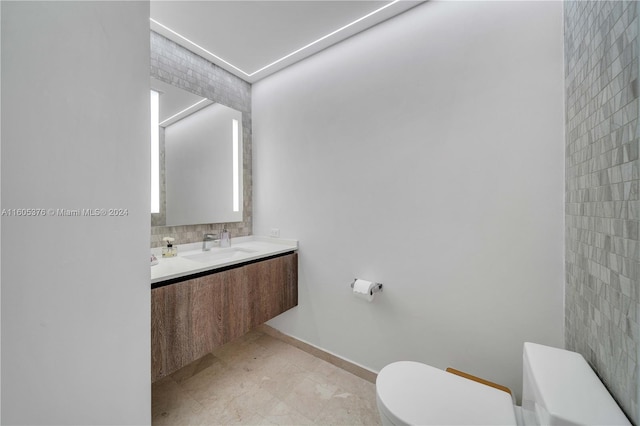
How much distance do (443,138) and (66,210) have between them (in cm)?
171

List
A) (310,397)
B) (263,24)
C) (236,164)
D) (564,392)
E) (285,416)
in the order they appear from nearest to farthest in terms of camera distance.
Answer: (564,392) < (285,416) < (310,397) < (263,24) < (236,164)

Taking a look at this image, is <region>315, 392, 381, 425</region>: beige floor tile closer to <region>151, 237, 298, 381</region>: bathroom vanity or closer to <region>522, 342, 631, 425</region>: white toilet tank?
<region>151, 237, 298, 381</region>: bathroom vanity

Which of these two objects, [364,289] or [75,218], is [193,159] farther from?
[364,289]

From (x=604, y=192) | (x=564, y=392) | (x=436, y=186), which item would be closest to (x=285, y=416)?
(x=564, y=392)

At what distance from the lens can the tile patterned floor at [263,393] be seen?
142 centimetres

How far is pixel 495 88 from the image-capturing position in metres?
1.30

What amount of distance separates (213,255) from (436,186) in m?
1.71

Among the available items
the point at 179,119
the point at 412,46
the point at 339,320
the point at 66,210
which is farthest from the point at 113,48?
the point at 339,320

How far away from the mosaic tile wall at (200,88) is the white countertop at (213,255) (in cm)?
8

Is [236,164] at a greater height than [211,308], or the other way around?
[236,164]

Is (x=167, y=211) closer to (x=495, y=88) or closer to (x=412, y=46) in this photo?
(x=412, y=46)

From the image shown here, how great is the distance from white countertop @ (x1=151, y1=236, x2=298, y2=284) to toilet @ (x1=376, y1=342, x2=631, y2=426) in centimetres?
111

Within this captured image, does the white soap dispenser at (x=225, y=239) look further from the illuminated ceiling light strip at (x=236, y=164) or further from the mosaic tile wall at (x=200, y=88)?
the illuminated ceiling light strip at (x=236, y=164)

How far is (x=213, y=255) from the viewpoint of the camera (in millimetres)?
1970
